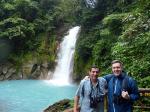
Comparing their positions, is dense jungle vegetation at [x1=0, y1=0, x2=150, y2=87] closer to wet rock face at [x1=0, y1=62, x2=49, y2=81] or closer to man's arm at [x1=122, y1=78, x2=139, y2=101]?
wet rock face at [x1=0, y1=62, x2=49, y2=81]

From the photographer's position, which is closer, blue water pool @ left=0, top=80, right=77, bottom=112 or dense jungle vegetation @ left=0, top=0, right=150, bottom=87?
blue water pool @ left=0, top=80, right=77, bottom=112

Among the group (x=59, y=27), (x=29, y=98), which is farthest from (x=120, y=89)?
(x=59, y=27)

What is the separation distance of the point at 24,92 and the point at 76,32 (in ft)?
34.5

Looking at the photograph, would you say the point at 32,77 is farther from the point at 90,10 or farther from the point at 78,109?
the point at 78,109

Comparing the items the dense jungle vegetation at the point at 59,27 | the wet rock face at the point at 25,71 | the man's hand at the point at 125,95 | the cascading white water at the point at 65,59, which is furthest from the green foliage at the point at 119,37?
the man's hand at the point at 125,95

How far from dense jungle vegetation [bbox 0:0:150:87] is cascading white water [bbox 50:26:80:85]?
2.62ft

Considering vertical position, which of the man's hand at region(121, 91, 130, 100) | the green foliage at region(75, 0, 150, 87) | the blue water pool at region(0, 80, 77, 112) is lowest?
the blue water pool at region(0, 80, 77, 112)

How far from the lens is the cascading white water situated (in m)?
26.0

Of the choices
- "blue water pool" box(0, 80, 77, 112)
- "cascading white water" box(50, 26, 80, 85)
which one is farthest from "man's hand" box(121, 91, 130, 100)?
"cascading white water" box(50, 26, 80, 85)

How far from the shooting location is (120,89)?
4422 millimetres

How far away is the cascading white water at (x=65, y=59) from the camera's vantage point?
85.3 ft

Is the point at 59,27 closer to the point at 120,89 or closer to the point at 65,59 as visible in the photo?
the point at 65,59

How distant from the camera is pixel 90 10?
883 inches

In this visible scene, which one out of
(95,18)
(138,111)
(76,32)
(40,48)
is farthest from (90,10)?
(138,111)
